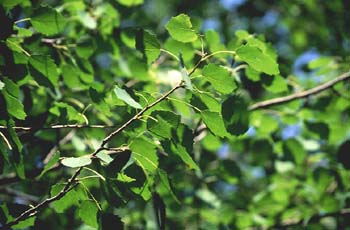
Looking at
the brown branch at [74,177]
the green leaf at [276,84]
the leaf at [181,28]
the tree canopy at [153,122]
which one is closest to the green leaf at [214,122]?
the tree canopy at [153,122]

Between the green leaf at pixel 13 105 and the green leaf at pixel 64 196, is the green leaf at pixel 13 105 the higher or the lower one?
the higher one

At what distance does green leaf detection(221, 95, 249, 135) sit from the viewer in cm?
118

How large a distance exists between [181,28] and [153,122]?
0.29 meters

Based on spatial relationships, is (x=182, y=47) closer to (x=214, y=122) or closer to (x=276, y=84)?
(x=276, y=84)

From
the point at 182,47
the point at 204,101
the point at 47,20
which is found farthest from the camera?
the point at 182,47

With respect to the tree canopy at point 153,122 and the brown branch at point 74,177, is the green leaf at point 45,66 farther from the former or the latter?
the brown branch at point 74,177

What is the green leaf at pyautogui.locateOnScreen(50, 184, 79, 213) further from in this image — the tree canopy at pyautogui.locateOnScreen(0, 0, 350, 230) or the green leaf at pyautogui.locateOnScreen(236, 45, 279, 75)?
the green leaf at pyautogui.locateOnScreen(236, 45, 279, 75)

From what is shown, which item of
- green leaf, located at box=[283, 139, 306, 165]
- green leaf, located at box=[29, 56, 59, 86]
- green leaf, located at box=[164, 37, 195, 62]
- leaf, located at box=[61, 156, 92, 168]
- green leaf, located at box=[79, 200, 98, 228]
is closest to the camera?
leaf, located at box=[61, 156, 92, 168]

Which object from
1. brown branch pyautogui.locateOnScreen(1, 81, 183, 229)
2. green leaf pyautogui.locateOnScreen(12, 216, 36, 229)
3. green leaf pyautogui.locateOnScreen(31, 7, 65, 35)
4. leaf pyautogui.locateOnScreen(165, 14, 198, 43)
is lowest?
green leaf pyautogui.locateOnScreen(12, 216, 36, 229)

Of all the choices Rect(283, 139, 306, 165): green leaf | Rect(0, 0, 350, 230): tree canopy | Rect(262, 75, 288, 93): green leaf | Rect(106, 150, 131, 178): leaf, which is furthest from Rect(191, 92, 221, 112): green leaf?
Rect(283, 139, 306, 165): green leaf

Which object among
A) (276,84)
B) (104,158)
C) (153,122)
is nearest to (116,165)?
(104,158)

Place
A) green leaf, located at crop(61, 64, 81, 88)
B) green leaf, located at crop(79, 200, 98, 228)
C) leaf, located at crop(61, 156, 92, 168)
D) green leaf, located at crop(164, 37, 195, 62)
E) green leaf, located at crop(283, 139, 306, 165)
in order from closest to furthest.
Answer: leaf, located at crop(61, 156, 92, 168) → green leaf, located at crop(79, 200, 98, 228) → green leaf, located at crop(164, 37, 195, 62) → green leaf, located at crop(61, 64, 81, 88) → green leaf, located at crop(283, 139, 306, 165)

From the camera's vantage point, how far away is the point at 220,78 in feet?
3.78

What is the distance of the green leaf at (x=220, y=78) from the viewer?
114 centimetres
